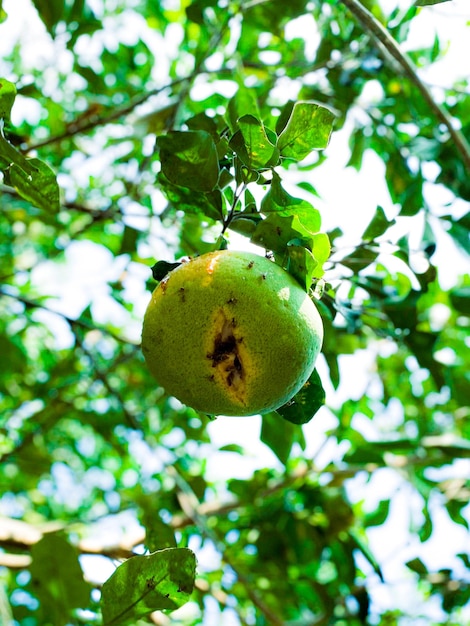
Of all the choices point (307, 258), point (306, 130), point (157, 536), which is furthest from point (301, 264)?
point (157, 536)

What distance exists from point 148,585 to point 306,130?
37.0 inches

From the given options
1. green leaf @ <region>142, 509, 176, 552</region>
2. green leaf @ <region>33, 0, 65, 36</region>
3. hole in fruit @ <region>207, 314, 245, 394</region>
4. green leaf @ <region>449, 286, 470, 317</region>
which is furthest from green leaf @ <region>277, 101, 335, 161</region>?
green leaf @ <region>33, 0, 65, 36</region>

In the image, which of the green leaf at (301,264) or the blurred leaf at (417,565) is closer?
the green leaf at (301,264)

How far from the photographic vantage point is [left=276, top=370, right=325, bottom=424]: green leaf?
1362 millimetres

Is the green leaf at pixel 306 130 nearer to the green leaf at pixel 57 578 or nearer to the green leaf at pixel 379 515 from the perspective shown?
the green leaf at pixel 57 578

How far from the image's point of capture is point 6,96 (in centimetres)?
121

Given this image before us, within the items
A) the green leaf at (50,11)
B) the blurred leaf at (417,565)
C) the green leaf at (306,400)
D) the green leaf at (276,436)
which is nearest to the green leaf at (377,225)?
the green leaf at (306,400)

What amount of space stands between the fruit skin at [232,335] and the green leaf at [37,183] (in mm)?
364

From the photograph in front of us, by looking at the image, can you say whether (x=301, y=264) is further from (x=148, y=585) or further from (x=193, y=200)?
(x=148, y=585)

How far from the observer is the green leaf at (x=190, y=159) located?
129 centimetres

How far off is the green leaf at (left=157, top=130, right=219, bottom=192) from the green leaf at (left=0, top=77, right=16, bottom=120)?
290mm

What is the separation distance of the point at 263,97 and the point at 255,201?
156 centimetres

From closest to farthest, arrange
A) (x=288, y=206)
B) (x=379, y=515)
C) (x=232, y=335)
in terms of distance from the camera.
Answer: (x=232, y=335) → (x=288, y=206) → (x=379, y=515)

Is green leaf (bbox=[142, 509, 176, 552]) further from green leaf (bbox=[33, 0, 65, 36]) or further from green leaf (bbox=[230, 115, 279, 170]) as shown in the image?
Result: green leaf (bbox=[33, 0, 65, 36])
